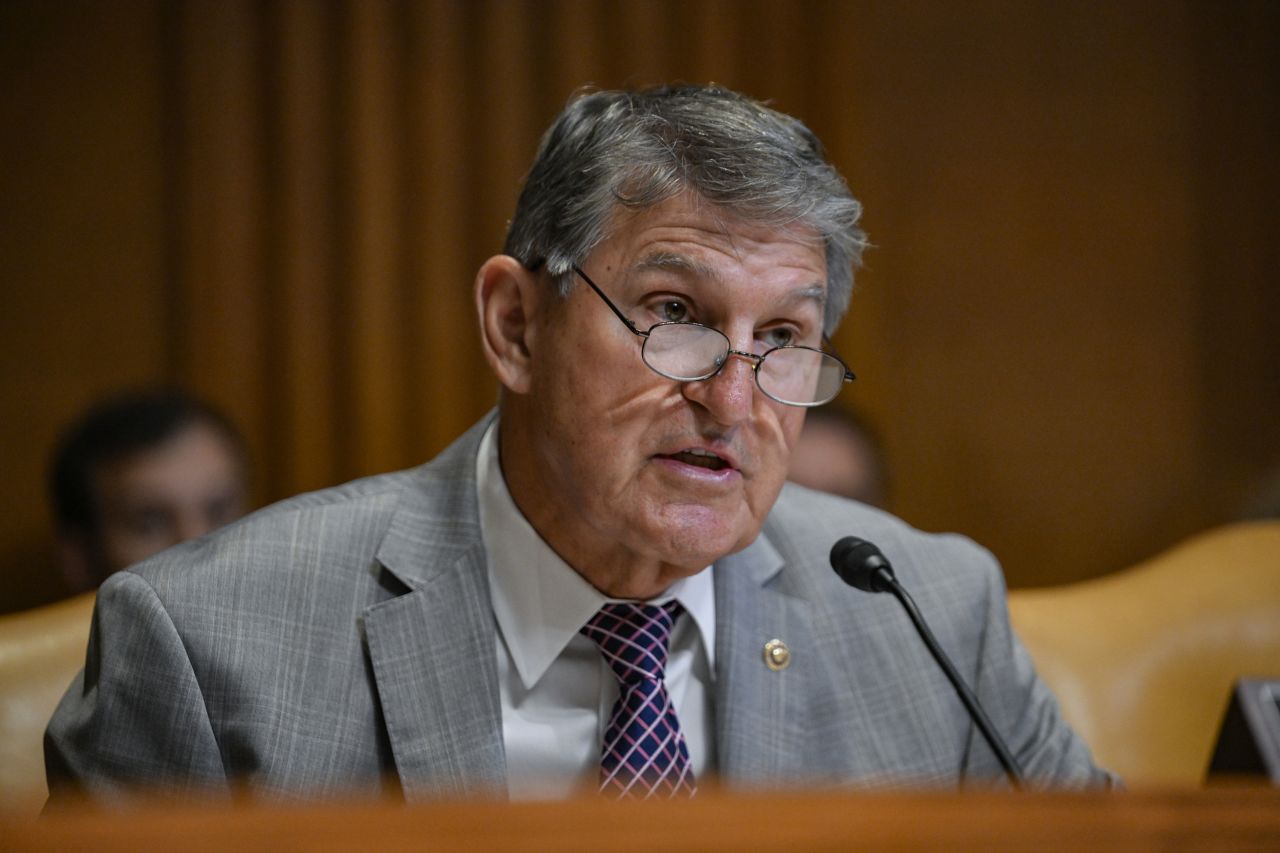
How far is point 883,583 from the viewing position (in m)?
1.35

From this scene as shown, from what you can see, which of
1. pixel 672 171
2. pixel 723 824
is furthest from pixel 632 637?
pixel 723 824

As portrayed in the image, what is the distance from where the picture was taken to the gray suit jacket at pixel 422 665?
4.30 feet

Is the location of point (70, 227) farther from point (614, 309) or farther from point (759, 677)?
point (759, 677)

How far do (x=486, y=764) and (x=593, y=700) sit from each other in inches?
6.6

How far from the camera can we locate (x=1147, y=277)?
9.66ft

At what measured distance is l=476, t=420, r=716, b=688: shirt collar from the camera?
1.46m

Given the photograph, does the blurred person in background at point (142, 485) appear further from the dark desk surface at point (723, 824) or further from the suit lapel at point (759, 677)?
the dark desk surface at point (723, 824)

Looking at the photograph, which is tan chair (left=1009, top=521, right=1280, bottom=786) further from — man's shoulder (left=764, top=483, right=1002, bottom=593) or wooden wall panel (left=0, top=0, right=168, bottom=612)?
wooden wall panel (left=0, top=0, right=168, bottom=612)

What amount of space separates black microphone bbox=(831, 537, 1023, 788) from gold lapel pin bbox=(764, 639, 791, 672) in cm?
22

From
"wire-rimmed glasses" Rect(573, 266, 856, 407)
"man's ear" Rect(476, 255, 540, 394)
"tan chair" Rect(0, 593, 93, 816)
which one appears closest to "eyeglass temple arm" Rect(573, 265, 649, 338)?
"wire-rimmed glasses" Rect(573, 266, 856, 407)

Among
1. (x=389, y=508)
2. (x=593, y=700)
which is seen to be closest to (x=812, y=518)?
(x=593, y=700)

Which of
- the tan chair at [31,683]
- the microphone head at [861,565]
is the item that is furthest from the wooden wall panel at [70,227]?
the microphone head at [861,565]

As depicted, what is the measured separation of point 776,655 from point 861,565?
0.90 feet

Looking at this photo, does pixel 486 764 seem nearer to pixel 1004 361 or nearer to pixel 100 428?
pixel 100 428
